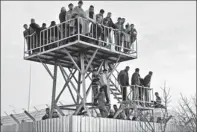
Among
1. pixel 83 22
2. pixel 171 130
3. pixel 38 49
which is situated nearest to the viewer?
pixel 83 22

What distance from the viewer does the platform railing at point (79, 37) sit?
19.0m

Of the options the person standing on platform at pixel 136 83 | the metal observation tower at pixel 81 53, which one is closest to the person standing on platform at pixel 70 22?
the metal observation tower at pixel 81 53

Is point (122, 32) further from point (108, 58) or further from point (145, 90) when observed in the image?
point (145, 90)

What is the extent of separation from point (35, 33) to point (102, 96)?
4858 millimetres

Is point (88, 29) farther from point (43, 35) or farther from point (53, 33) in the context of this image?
point (43, 35)

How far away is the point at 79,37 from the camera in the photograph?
1852 centimetres

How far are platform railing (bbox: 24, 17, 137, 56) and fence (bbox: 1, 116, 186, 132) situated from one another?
3.66 meters

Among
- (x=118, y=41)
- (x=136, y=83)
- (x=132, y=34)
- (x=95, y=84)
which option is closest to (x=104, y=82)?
(x=95, y=84)

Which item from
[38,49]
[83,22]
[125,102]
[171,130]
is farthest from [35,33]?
[171,130]

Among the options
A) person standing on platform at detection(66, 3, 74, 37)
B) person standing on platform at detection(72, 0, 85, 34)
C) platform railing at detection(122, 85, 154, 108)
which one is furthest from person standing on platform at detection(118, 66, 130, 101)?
person standing on platform at detection(66, 3, 74, 37)

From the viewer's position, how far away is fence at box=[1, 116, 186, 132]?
17.2m

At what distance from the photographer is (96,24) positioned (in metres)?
19.5

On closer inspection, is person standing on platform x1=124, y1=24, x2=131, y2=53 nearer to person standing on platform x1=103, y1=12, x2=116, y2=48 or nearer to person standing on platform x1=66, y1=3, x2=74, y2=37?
person standing on platform x1=103, y1=12, x2=116, y2=48

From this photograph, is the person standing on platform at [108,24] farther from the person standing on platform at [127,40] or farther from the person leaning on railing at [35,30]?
the person leaning on railing at [35,30]
